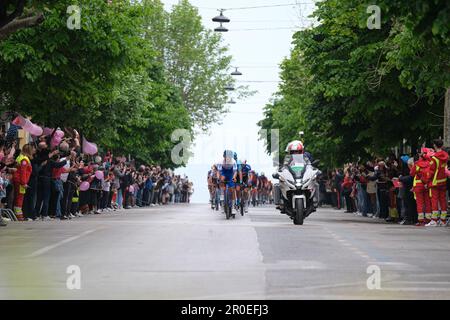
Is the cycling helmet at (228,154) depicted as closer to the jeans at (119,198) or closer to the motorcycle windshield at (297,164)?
the motorcycle windshield at (297,164)

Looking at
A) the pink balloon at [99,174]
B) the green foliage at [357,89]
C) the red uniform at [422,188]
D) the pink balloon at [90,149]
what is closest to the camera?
the red uniform at [422,188]

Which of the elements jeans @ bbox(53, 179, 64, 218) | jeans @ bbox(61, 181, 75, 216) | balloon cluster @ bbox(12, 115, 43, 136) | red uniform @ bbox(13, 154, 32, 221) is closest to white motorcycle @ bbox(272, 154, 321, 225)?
red uniform @ bbox(13, 154, 32, 221)

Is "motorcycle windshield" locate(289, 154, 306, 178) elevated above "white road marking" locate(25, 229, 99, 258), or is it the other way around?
"motorcycle windshield" locate(289, 154, 306, 178)

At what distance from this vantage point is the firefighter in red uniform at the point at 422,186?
2838cm

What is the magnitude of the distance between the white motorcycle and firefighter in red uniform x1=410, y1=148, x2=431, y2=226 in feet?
8.13

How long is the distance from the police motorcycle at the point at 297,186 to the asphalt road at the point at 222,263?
2.53 meters

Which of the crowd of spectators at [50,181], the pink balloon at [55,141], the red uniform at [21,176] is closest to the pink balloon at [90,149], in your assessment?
the crowd of spectators at [50,181]

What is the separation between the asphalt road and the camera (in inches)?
467

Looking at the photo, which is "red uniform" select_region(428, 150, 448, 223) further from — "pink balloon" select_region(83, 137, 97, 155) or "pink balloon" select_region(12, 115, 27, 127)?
"pink balloon" select_region(83, 137, 97, 155)

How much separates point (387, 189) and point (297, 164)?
7.31 m

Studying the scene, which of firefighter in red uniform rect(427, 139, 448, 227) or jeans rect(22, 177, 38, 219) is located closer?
firefighter in red uniform rect(427, 139, 448, 227)

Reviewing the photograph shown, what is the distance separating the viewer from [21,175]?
2845 cm

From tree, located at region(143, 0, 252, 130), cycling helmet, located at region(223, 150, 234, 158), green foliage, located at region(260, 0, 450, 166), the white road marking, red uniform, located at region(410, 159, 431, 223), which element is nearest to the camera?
the white road marking
